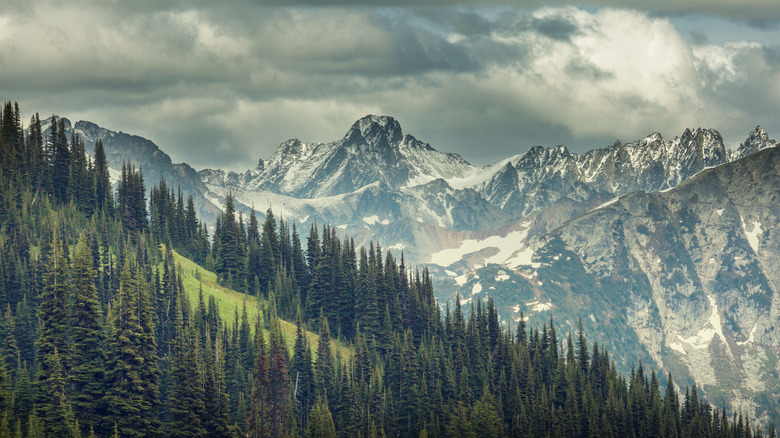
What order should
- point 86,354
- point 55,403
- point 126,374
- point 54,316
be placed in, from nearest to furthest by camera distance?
point 55,403, point 126,374, point 54,316, point 86,354

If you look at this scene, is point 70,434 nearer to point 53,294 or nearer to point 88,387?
point 88,387

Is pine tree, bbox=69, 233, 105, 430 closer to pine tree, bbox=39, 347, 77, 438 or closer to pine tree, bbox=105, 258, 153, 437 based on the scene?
pine tree, bbox=105, 258, 153, 437

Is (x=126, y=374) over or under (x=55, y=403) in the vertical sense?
over

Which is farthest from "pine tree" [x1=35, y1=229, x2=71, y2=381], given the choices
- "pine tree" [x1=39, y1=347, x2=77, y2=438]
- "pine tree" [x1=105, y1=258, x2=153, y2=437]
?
"pine tree" [x1=105, y1=258, x2=153, y2=437]

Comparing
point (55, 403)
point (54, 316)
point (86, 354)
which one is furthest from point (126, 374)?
point (54, 316)

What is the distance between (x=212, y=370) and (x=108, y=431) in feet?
75.6

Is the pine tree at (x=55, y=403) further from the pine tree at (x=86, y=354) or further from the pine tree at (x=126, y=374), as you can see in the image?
the pine tree at (x=126, y=374)

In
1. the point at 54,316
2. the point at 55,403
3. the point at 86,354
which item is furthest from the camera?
the point at 86,354

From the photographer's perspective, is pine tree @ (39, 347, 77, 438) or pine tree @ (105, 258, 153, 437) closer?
pine tree @ (39, 347, 77, 438)

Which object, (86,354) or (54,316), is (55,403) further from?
(54,316)

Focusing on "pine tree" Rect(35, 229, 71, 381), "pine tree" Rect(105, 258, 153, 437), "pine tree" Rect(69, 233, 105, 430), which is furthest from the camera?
"pine tree" Rect(35, 229, 71, 381)

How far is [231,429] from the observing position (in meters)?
196

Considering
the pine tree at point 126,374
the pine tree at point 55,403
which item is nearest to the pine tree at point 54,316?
the pine tree at point 55,403

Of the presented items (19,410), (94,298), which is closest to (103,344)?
(94,298)
